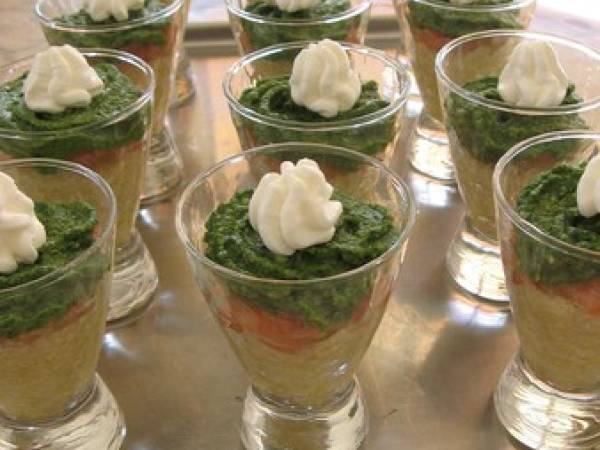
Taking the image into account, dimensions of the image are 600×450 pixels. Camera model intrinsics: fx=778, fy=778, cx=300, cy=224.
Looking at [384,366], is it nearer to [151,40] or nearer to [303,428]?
[303,428]

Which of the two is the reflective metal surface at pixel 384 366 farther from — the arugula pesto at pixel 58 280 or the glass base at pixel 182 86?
the glass base at pixel 182 86

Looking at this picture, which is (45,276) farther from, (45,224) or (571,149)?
(571,149)

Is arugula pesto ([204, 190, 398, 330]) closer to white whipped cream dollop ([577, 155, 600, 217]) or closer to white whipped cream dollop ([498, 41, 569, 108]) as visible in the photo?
white whipped cream dollop ([577, 155, 600, 217])

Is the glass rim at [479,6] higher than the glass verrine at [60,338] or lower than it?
higher

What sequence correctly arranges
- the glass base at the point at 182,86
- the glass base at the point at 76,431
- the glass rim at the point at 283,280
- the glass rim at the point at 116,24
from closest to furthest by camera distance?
the glass rim at the point at 283,280
the glass base at the point at 76,431
the glass rim at the point at 116,24
the glass base at the point at 182,86

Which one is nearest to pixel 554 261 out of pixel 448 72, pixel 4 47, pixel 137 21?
pixel 448 72

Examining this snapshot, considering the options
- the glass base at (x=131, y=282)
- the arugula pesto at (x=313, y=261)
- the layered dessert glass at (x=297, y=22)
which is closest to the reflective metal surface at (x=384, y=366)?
the glass base at (x=131, y=282)
